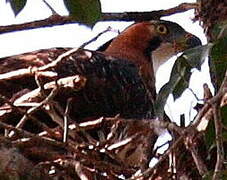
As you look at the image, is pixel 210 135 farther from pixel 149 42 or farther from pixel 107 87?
pixel 149 42

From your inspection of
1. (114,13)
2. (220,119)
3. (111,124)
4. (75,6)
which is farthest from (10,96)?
(220,119)

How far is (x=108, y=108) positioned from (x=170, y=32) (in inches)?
48.7

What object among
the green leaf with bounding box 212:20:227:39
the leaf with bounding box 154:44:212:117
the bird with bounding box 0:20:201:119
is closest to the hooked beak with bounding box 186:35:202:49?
the bird with bounding box 0:20:201:119

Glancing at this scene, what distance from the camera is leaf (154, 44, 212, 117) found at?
97.9 inches

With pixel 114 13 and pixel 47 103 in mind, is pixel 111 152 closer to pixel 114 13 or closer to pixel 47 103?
pixel 47 103

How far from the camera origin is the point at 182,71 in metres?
2.67

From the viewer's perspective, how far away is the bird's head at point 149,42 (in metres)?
5.07

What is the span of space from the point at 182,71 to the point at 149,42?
260cm

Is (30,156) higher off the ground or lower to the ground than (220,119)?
lower

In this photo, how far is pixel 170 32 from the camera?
5.15m

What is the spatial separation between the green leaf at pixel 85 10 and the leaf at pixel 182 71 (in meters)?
0.32

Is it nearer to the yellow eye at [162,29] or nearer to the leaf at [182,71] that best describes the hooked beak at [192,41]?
the yellow eye at [162,29]

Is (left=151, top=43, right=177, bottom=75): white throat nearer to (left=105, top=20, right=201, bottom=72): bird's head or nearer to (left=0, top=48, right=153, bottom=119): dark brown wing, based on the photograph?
(left=105, top=20, right=201, bottom=72): bird's head

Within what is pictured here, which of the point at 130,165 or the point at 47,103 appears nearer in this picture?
the point at 47,103
